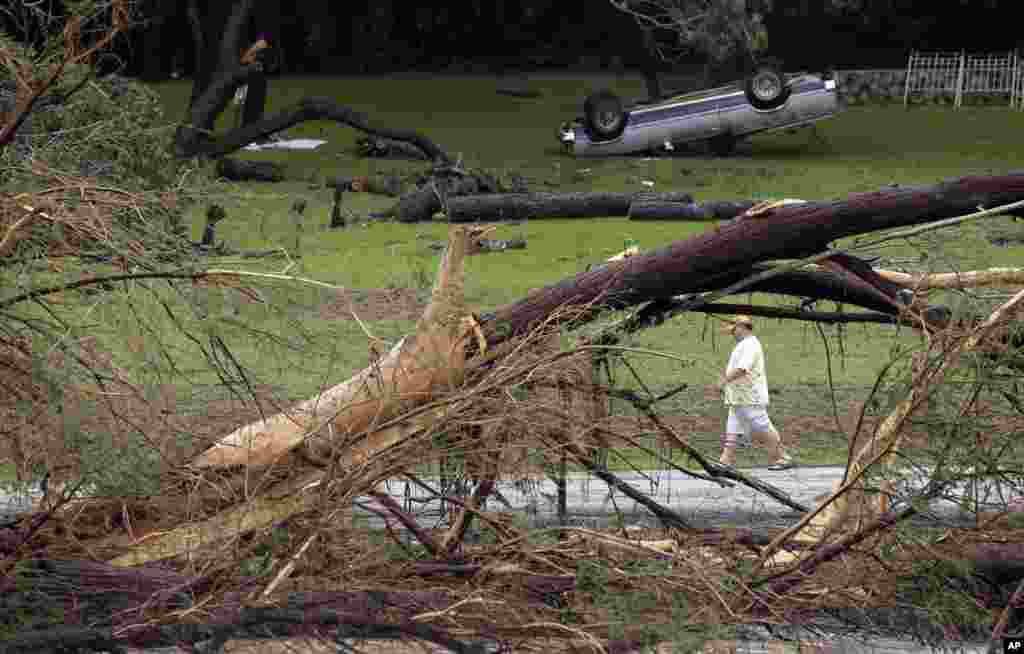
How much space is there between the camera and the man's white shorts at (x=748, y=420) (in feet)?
40.1

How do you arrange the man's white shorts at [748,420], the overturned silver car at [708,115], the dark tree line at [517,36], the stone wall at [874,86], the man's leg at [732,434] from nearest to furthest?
the man's leg at [732,434] → the man's white shorts at [748,420] → the overturned silver car at [708,115] → the stone wall at [874,86] → the dark tree line at [517,36]

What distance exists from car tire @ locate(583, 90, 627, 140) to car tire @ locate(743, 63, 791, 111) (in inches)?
93.2

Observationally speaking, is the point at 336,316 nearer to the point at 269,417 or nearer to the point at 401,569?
the point at 269,417

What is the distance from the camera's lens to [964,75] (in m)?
36.6

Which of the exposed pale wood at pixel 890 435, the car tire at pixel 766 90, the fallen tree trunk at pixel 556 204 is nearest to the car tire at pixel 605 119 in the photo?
the car tire at pixel 766 90

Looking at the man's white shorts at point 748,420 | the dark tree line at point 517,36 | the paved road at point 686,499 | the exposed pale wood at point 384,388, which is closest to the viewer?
the exposed pale wood at point 384,388

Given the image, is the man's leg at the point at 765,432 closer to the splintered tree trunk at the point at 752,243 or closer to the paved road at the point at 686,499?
the paved road at the point at 686,499

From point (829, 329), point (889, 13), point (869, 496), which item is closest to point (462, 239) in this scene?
point (869, 496)

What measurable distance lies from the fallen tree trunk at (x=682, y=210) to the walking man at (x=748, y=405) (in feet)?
24.7

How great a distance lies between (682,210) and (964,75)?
19139 millimetres

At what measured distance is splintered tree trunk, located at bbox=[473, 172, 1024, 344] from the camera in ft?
23.7

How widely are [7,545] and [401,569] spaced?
167 centimetres

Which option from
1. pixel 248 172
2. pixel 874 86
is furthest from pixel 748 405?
pixel 874 86

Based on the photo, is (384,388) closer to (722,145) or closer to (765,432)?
(765,432)
